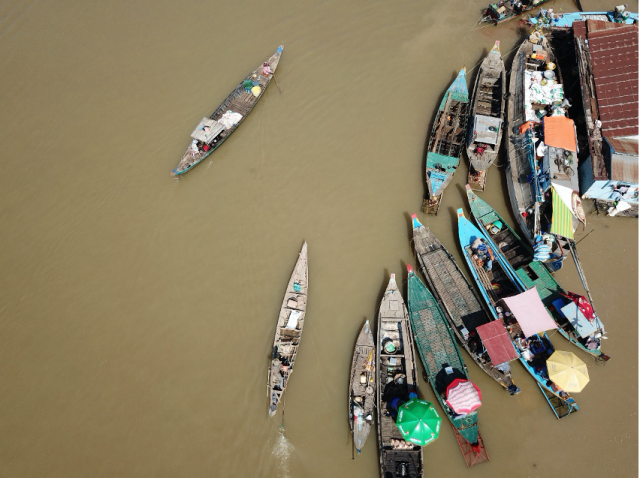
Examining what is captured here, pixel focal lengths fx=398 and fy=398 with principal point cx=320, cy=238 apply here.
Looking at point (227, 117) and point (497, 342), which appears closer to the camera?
point (497, 342)

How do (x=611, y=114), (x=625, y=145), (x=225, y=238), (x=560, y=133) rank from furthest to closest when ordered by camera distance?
(x=225, y=238), (x=611, y=114), (x=560, y=133), (x=625, y=145)

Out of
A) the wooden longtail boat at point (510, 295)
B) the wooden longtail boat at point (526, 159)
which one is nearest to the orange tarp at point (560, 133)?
the wooden longtail boat at point (526, 159)

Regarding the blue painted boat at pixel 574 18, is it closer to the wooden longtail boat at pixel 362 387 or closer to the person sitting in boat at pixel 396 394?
the wooden longtail boat at pixel 362 387

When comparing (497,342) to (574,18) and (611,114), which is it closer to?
(611,114)

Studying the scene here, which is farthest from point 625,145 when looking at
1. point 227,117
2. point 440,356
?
point 227,117

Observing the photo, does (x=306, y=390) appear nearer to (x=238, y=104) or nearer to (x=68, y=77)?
(x=238, y=104)

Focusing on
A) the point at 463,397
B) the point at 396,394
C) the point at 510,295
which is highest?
the point at 510,295

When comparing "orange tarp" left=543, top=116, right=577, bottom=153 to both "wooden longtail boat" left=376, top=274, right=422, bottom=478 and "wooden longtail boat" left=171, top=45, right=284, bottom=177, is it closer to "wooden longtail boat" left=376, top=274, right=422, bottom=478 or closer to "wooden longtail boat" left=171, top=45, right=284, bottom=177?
"wooden longtail boat" left=376, top=274, right=422, bottom=478

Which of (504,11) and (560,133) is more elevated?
(504,11)
